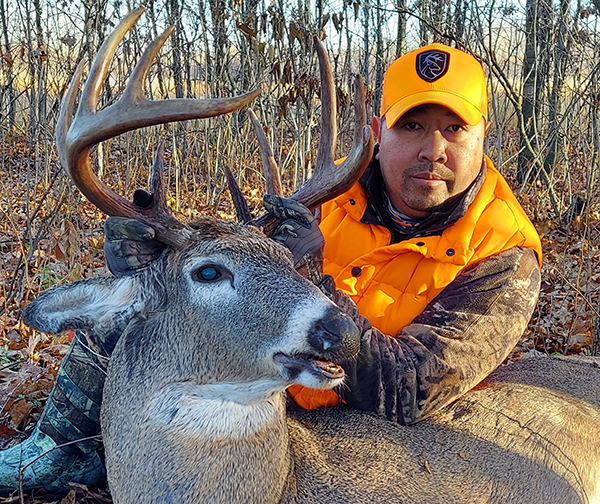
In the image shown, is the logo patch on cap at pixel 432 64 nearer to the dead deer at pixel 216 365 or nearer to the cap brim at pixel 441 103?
the cap brim at pixel 441 103

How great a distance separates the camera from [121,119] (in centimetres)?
213

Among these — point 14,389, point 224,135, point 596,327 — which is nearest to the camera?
point 14,389

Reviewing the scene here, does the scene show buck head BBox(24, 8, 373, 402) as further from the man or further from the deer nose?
the man

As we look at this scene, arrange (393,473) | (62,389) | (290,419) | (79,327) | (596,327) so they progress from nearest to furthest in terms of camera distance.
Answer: (79,327)
(393,473)
(290,419)
(62,389)
(596,327)

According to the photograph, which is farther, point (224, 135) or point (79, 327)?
point (224, 135)

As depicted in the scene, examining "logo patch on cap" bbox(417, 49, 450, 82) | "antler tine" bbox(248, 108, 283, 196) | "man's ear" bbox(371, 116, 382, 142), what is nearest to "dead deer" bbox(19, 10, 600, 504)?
"antler tine" bbox(248, 108, 283, 196)

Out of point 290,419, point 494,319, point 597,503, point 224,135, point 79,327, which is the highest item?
point 224,135

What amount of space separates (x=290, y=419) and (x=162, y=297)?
817mm

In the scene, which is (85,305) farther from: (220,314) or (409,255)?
(409,255)

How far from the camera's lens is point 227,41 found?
8.97m

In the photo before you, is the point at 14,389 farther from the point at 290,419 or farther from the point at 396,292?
the point at 396,292

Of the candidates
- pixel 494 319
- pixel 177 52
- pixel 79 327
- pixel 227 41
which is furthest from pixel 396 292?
pixel 177 52

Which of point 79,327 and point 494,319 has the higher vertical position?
point 79,327

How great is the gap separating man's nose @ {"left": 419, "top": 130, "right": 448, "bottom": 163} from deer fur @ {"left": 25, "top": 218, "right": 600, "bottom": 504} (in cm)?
120
